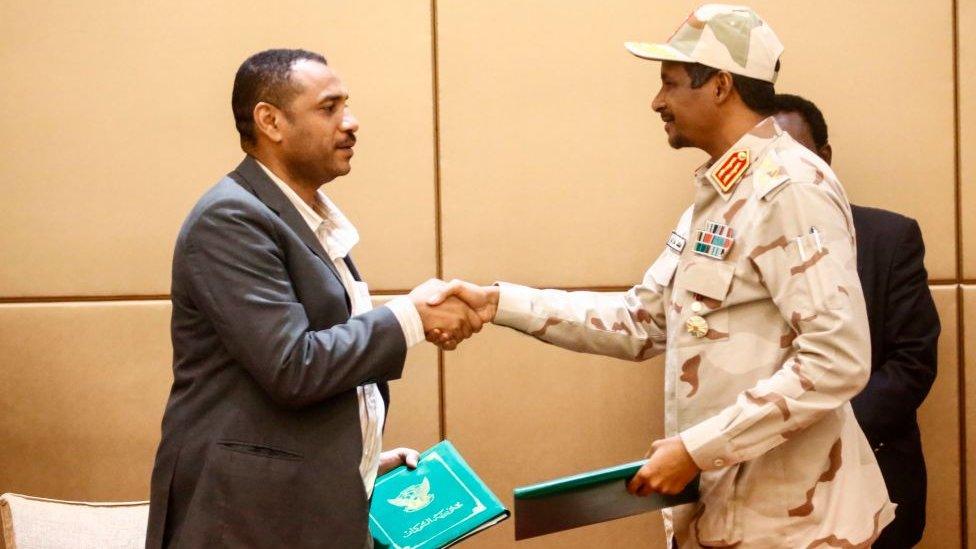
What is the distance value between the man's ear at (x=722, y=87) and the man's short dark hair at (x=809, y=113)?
2.48ft

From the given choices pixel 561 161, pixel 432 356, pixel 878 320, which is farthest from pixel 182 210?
pixel 878 320

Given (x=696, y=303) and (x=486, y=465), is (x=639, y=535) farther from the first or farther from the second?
(x=696, y=303)

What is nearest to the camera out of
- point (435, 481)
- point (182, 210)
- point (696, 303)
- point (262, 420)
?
point (262, 420)

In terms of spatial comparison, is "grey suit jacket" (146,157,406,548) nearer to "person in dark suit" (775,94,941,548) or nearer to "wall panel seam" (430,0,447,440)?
"wall panel seam" (430,0,447,440)

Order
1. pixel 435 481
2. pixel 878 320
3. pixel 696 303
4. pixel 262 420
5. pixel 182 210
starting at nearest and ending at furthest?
pixel 262 420
pixel 696 303
pixel 435 481
pixel 878 320
pixel 182 210

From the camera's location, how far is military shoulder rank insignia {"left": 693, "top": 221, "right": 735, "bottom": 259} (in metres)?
1.81

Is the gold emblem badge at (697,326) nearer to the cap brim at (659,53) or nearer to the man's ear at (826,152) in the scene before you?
the cap brim at (659,53)

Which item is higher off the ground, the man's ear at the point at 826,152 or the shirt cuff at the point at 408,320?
the man's ear at the point at 826,152

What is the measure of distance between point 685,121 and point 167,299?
1.52 m

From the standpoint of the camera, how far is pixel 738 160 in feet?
6.13

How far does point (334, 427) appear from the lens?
1.71 meters

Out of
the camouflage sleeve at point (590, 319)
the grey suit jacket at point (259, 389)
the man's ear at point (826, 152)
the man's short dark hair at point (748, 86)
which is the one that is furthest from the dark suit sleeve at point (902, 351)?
the grey suit jacket at point (259, 389)

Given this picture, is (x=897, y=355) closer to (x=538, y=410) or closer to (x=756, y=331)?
(x=756, y=331)

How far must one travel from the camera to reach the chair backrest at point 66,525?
2199mm
